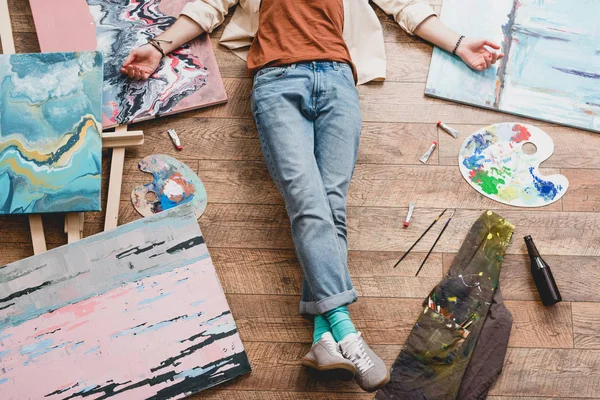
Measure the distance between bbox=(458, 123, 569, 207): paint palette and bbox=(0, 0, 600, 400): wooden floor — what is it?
0.08 ft

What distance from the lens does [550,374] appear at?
144 cm

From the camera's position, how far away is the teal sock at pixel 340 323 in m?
1.38

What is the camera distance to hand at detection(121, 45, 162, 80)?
1.60 metres

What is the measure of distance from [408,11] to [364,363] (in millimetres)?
924

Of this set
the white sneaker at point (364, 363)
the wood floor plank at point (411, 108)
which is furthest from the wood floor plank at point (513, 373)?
the wood floor plank at point (411, 108)

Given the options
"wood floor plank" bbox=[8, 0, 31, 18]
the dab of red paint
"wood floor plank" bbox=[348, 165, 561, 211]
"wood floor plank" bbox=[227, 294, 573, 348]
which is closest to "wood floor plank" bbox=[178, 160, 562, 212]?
"wood floor plank" bbox=[348, 165, 561, 211]

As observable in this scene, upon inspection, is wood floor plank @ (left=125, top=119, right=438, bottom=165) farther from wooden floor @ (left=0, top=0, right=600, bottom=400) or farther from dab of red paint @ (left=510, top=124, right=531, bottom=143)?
dab of red paint @ (left=510, top=124, right=531, bottom=143)

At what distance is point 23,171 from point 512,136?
120cm

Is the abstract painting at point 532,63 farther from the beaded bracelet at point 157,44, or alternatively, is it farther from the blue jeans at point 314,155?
the beaded bracelet at point 157,44

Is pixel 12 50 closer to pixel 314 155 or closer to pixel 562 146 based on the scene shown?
pixel 314 155

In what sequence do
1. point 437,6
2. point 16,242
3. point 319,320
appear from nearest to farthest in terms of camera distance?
point 319,320 → point 16,242 → point 437,6

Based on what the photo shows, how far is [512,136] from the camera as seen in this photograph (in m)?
1.62

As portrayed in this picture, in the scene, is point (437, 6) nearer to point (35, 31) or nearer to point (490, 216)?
point (490, 216)

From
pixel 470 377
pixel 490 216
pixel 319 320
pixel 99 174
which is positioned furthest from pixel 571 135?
pixel 99 174
